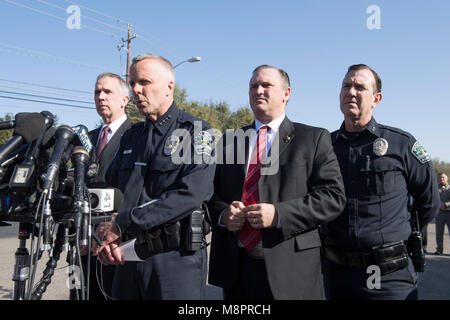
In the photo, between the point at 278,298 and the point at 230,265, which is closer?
the point at 278,298

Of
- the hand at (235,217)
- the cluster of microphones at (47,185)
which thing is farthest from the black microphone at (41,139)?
the hand at (235,217)

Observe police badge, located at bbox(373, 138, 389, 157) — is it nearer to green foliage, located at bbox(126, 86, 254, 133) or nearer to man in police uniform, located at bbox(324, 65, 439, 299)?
man in police uniform, located at bbox(324, 65, 439, 299)

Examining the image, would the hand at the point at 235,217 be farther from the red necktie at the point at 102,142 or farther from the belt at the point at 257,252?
the red necktie at the point at 102,142

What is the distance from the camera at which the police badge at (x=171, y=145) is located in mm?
2334

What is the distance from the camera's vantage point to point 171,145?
235 centimetres

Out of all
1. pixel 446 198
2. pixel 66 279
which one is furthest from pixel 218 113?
pixel 66 279

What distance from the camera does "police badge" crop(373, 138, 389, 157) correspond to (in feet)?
9.37

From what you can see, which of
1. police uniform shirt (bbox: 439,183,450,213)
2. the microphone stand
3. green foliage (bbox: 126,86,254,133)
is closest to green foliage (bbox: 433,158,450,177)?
green foliage (bbox: 126,86,254,133)

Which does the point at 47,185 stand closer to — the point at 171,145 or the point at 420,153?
the point at 171,145
